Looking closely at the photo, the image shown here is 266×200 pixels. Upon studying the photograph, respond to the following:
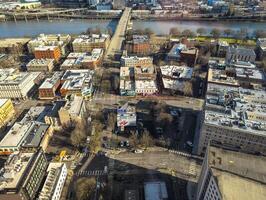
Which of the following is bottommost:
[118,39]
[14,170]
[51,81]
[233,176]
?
[51,81]

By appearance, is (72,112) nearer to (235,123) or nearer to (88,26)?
(235,123)

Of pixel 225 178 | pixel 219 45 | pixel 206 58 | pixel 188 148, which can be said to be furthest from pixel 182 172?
pixel 219 45

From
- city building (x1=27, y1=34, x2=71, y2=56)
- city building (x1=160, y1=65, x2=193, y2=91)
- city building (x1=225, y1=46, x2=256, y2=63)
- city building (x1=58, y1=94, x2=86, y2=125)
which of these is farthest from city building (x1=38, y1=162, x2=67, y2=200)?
city building (x1=225, y1=46, x2=256, y2=63)

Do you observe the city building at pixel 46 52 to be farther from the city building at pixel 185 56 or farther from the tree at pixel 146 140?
the tree at pixel 146 140

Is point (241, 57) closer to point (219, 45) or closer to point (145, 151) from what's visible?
point (219, 45)

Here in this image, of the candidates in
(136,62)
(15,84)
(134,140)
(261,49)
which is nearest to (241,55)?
(261,49)

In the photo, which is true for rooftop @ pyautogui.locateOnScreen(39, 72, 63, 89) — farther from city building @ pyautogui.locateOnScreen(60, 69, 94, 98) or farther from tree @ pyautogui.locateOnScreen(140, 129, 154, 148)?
tree @ pyautogui.locateOnScreen(140, 129, 154, 148)
